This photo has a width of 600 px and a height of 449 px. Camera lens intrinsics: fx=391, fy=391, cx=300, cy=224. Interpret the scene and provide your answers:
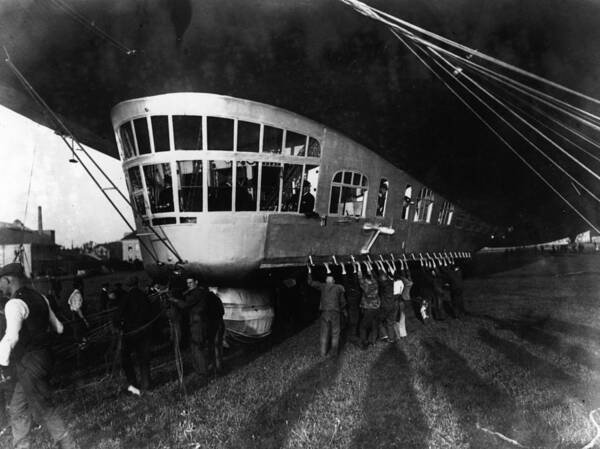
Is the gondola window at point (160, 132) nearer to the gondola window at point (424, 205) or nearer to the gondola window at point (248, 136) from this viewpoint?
the gondola window at point (248, 136)

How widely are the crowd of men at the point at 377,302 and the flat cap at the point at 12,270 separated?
19.5ft

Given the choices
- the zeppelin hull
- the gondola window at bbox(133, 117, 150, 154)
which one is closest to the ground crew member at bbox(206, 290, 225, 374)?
the zeppelin hull

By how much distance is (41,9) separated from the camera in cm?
753

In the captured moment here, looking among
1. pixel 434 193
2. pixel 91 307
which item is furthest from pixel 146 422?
pixel 91 307

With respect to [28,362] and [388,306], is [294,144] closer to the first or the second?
[388,306]

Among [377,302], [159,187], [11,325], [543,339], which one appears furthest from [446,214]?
[11,325]

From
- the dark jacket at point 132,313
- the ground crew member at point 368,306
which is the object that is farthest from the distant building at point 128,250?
the dark jacket at point 132,313

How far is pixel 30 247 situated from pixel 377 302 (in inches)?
1904

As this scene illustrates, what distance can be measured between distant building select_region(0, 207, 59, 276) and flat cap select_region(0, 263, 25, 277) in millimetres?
42922

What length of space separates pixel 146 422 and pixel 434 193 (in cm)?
1250

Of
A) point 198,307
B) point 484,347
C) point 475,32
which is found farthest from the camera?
point 484,347

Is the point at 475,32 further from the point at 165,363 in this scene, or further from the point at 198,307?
the point at 165,363

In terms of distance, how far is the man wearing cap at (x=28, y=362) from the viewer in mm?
4711

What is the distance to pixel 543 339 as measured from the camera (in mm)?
9922
